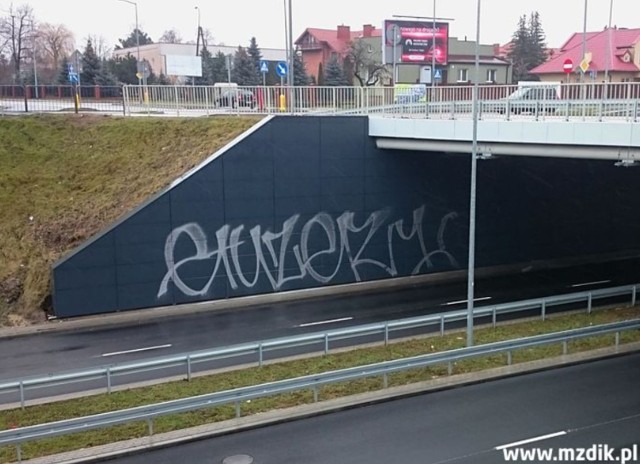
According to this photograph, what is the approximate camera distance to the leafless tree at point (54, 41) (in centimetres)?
7625

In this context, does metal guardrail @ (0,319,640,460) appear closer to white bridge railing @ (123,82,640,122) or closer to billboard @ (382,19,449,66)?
white bridge railing @ (123,82,640,122)

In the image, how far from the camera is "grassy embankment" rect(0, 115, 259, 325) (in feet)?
65.9

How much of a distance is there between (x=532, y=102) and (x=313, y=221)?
7.66m

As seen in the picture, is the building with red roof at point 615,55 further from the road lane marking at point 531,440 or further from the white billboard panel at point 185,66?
the road lane marking at point 531,440

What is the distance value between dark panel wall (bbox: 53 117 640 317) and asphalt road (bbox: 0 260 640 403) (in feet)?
3.63

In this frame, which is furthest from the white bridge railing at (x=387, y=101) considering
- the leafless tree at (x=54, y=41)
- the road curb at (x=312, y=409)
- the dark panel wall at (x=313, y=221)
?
the leafless tree at (x=54, y=41)

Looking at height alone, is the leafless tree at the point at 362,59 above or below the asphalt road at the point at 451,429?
above

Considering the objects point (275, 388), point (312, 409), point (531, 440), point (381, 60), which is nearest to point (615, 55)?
point (381, 60)

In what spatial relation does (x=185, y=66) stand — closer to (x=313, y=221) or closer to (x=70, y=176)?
(x=70, y=176)

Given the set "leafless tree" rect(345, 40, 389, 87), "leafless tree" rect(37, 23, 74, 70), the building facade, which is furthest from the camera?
"leafless tree" rect(37, 23, 74, 70)

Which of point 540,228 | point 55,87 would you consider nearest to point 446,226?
point 540,228

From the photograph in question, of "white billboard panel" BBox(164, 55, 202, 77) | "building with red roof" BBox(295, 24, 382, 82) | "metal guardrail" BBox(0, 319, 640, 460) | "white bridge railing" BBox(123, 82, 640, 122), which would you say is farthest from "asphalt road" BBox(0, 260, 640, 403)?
"building with red roof" BBox(295, 24, 382, 82)

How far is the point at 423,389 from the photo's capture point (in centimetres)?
1338

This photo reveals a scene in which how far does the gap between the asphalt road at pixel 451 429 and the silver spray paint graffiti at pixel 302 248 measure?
959cm
